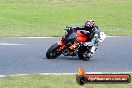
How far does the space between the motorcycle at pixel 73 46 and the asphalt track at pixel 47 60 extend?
0.60ft

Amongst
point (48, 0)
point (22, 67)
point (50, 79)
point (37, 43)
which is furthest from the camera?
point (48, 0)

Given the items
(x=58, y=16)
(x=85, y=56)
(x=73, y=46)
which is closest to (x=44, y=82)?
(x=73, y=46)

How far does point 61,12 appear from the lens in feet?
103

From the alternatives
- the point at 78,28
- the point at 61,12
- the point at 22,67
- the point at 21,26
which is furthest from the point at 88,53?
the point at 61,12

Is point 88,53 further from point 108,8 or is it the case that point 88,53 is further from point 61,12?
point 108,8

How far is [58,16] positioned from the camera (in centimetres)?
2977

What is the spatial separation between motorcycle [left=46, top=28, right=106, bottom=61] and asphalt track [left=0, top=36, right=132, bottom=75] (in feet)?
0.60

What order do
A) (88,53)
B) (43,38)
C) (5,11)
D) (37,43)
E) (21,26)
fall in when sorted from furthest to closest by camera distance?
(5,11)
(21,26)
(43,38)
(37,43)
(88,53)

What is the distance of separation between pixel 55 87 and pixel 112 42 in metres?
9.75

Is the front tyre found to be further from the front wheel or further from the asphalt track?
the front wheel

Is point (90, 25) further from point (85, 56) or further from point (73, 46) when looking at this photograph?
point (85, 56)

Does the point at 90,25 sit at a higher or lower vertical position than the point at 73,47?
higher

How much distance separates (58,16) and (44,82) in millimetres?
19377

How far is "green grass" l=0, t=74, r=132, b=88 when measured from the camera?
32.9ft
